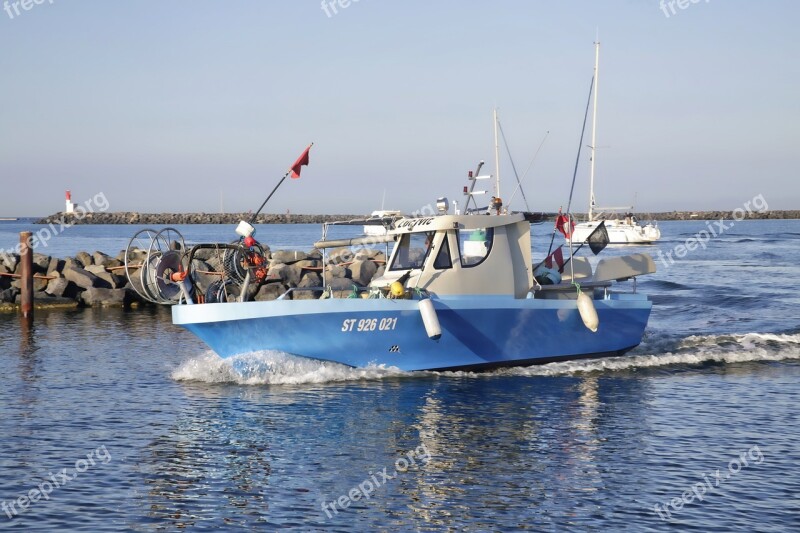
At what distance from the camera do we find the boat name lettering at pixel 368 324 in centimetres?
1588

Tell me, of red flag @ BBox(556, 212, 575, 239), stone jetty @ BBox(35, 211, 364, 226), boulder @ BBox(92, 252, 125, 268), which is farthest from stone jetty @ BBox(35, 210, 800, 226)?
red flag @ BBox(556, 212, 575, 239)

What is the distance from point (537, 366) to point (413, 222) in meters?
3.52

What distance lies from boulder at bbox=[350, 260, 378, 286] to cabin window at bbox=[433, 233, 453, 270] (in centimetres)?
1030

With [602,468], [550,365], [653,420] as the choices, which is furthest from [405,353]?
[602,468]

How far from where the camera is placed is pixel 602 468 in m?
11.6

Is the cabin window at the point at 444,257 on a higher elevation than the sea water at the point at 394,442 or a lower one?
higher

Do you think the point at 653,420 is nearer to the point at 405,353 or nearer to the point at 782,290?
the point at 405,353

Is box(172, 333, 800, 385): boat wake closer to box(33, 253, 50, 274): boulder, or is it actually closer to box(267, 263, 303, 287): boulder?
box(267, 263, 303, 287): boulder

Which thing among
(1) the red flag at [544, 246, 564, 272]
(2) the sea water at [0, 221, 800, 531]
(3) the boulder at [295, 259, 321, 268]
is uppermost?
(1) the red flag at [544, 246, 564, 272]

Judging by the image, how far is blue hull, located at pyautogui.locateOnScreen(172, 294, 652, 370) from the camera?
51.5 ft

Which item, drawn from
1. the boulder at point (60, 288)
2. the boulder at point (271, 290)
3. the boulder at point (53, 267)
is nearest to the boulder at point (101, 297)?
the boulder at point (60, 288)

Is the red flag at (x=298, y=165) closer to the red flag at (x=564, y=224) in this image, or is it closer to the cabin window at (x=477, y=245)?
the cabin window at (x=477, y=245)

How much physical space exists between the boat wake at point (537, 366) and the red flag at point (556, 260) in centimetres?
203

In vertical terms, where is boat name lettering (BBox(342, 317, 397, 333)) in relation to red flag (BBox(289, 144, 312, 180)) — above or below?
below
